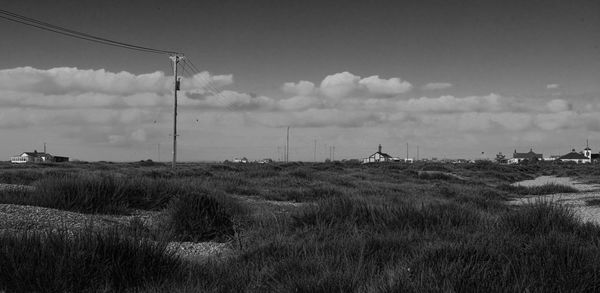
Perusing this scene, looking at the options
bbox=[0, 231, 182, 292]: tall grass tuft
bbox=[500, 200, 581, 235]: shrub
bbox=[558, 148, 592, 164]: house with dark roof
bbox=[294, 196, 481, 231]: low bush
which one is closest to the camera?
bbox=[0, 231, 182, 292]: tall grass tuft

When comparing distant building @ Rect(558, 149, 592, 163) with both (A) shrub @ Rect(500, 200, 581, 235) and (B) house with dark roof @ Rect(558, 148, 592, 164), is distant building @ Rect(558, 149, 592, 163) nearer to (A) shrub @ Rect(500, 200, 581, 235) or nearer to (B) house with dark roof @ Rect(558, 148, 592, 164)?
(B) house with dark roof @ Rect(558, 148, 592, 164)

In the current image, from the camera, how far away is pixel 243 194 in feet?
52.5

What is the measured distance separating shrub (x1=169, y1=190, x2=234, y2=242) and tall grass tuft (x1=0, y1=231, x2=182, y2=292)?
2.79 m

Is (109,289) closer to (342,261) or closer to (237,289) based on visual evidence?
(237,289)

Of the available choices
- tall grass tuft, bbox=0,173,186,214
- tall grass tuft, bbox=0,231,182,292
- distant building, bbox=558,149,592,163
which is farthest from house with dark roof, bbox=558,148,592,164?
tall grass tuft, bbox=0,231,182,292

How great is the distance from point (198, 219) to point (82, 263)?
12.6ft

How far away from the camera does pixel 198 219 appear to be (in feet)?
24.5

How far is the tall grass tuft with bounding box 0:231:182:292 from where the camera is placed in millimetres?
3418

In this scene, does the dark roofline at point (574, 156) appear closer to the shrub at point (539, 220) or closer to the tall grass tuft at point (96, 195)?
the tall grass tuft at point (96, 195)

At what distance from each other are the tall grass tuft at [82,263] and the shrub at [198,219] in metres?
2.79

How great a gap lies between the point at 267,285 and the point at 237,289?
8.8 inches

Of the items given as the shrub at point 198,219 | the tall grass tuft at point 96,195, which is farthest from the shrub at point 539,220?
the tall grass tuft at point 96,195

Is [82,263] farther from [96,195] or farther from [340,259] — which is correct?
[96,195]

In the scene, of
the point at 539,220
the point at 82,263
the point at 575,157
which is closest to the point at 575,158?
the point at 575,157
